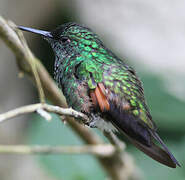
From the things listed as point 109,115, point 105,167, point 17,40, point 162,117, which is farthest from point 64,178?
point 17,40

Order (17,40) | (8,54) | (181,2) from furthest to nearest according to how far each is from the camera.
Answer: (181,2), (8,54), (17,40)

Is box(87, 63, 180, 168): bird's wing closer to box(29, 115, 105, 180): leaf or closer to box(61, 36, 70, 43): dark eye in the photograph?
box(61, 36, 70, 43): dark eye

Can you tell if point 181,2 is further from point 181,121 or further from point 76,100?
point 76,100

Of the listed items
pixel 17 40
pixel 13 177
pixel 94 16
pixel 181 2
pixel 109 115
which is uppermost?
pixel 17 40

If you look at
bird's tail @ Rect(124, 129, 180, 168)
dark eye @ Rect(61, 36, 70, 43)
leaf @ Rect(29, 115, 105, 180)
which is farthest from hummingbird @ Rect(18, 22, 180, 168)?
leaf @ Rect(29, 115, 105, 180)

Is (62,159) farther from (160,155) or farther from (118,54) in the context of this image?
(118,54)

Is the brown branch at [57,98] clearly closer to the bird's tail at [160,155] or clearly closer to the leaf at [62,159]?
the leaf at [62,159]

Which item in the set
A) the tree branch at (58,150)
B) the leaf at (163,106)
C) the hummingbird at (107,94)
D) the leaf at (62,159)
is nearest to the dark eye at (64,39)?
the hummingbird at (107,94)
